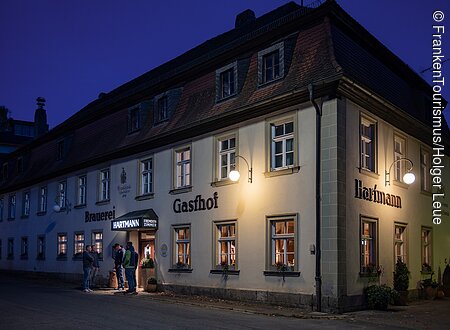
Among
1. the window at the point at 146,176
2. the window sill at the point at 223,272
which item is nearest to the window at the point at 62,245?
the window at the point at 146,176

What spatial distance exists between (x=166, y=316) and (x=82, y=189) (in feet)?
54.0

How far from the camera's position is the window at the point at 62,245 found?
1171 inches

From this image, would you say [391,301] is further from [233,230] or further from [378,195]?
[233,230]

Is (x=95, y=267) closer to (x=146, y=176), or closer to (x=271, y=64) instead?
(x=146, y=176)

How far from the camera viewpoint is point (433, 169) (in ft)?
75.6

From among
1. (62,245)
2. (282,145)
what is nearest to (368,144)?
(282,145)

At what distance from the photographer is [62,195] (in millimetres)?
30812

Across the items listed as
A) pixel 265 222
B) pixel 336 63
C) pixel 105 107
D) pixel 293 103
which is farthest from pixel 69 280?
pixel 336 63

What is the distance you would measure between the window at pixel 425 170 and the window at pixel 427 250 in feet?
5.52

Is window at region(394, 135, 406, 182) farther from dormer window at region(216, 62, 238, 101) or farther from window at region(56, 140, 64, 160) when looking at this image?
window at region(56, 140, 64, 160)

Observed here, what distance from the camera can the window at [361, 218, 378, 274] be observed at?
55.4 ft

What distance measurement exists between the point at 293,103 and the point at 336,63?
1.83 m

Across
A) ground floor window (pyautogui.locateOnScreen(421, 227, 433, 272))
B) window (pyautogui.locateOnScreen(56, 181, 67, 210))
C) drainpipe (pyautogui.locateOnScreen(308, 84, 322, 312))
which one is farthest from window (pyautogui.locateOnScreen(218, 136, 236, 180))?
window (pyautogui.locateOnScreen(56, 181, 67, 210))

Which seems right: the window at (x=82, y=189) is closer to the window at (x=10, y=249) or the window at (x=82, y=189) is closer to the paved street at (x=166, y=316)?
the paved street at (x=166, y=316)
